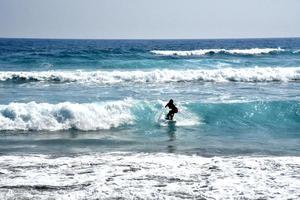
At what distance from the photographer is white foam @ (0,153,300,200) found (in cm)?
850

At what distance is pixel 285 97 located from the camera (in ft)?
71.9

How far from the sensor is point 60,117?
16.3m

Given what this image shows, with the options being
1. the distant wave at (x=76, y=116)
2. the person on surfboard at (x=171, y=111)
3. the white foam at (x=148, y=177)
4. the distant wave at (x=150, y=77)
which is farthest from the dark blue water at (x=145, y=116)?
the white foam at (x=148, y=177)

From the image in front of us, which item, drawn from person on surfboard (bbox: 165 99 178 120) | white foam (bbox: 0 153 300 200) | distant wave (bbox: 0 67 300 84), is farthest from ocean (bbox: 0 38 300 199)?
distant wave (bbox: 0 67 300 84)

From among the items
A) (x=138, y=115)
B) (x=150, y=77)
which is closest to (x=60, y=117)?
(x=138, y=115)

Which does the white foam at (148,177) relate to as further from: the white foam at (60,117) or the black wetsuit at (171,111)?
the black wetsuit at (171,111)

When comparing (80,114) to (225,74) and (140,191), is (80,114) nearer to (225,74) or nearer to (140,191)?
(140,191)

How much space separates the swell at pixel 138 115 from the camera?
52.2ft

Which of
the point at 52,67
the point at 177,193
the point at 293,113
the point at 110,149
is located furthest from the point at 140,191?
the point at 52,67

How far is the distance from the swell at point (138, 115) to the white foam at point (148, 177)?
4.54 m

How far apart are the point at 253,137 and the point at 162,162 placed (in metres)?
4.75

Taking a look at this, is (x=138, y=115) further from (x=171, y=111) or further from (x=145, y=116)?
(x=171, y=111)

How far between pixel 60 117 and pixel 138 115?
3127mm

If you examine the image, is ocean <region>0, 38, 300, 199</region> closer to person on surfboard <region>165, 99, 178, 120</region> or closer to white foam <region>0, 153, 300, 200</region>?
white foam <region>0, 153, 300, 200</region>
